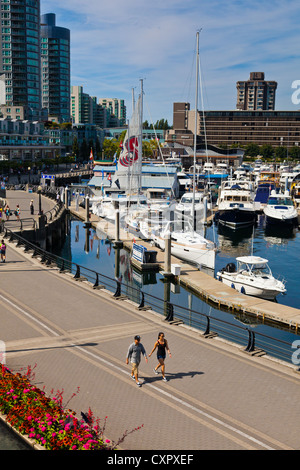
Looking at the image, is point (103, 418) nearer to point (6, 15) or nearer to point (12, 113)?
point (12, 113)

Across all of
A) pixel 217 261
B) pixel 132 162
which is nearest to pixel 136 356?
pixel 217 261

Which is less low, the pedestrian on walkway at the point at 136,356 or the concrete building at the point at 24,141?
the concrete building at the point at 24,141

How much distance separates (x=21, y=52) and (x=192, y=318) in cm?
16378

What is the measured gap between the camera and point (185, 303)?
32250 millimetres

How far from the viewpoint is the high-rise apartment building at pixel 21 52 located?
16450 centimetres

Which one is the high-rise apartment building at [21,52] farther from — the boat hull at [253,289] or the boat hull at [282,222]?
the boat hull at [253,289]

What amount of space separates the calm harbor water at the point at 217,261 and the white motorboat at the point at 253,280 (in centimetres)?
140

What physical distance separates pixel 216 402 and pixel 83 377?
416cm

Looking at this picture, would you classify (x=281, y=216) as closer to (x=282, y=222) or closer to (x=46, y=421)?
(x=282, y=222)

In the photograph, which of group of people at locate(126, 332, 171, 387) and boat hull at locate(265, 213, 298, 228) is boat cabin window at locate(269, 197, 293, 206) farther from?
group of people at locate(126, 332, 171, 387)

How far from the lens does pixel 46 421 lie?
1068 cm

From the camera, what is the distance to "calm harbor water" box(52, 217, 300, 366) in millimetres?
28883

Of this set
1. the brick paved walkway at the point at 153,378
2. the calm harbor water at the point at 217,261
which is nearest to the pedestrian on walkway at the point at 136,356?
the brick paved walkway at the point at 153,378
